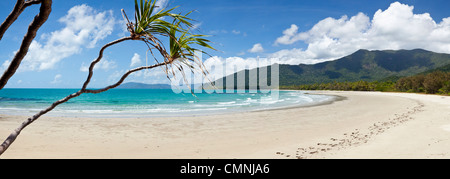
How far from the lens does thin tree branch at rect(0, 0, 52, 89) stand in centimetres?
150

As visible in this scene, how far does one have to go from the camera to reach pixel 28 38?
1.54 m

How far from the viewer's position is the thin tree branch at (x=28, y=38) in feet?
4.91

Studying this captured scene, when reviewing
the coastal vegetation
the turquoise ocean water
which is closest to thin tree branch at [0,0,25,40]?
the turquoise ocean water

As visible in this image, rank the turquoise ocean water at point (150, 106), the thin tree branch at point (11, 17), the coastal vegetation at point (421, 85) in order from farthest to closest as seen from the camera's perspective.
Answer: the coastal vegetation at point (421, 85) → the turquoise ocean water at point (150, 106) → the thin tree branch at point (11, 17)

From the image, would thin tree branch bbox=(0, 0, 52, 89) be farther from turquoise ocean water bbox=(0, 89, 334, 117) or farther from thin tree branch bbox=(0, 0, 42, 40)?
turquoise ocean water bbox=(0, 89, 334, 117)

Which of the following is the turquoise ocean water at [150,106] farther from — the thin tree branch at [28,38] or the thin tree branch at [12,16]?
the thin tree branch at [12,16]

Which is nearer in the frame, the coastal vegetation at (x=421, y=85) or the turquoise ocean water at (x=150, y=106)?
the turquoise ocean water at (x=150, y=106)

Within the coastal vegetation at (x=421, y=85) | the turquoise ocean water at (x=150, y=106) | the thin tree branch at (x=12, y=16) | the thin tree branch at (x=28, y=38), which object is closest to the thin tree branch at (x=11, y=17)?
the thin tree branch at (x=12, y=16)

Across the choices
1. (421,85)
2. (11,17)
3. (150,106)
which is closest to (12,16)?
(11,17)

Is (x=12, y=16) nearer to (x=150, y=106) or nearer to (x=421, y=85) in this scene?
(x=150, y=106)

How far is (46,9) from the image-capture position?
4.90 ft

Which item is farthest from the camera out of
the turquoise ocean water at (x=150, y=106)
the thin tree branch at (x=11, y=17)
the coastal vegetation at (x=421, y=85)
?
the coastal vegetation at (x=421, y=85)

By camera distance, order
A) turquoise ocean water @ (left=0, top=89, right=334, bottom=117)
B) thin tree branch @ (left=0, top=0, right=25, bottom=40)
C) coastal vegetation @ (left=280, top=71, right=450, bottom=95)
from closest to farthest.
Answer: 1. thin tree branch @ (left=0, top=0, right=25, bottom=40)
2. turquoise ocean water @ (left=0, top=89, right=334, bottom=117)
3. coastal vegetation @ (left=280, top=71, right=450, bottom=95)
